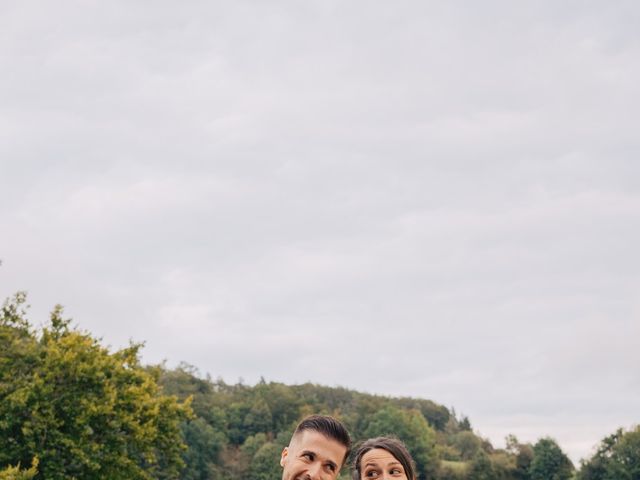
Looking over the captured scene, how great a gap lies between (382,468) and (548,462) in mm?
85984

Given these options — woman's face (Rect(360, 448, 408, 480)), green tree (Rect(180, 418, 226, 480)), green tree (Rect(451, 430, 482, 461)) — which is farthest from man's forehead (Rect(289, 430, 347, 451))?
green tree (Rect(451, 430, 482, 461))

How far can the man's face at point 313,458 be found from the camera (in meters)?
5.00

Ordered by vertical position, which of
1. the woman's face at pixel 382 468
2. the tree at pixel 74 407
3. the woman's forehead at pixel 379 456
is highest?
the tree at pixel 74 407

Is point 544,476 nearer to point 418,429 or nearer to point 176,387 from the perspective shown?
point 418,429

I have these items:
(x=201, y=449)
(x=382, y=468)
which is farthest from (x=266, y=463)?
(x=382, y=468)

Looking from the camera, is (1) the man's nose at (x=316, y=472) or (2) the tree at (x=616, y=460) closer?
(1) the man's nose at (x=316, y=472)

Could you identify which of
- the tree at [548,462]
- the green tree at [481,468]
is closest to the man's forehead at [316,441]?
the green tree at [481,468]

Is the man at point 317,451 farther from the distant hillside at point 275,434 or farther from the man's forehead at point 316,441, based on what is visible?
the distant hillside at point 275,434

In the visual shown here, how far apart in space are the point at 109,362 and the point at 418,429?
6947 centimetres

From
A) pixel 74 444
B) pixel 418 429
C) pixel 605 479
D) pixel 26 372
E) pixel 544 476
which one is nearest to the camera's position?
pixel 74 444

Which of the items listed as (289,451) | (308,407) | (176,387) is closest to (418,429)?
(308,407)

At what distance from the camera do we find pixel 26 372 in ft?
99.4

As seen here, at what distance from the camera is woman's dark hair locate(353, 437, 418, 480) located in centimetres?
615

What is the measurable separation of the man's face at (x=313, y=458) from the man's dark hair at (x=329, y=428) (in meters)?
0.02
